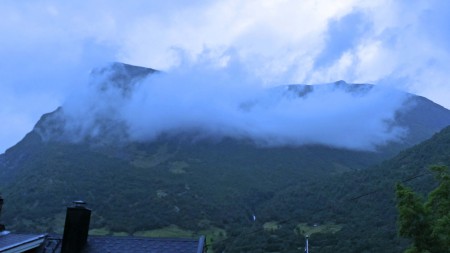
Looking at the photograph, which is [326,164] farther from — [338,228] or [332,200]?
[338,228]

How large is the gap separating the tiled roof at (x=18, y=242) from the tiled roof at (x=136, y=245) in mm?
417

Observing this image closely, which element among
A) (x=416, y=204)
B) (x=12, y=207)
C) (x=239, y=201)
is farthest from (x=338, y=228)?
(x=12, y=207)

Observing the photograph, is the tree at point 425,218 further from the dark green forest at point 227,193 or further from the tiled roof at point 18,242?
the dark green forest at point 227,193

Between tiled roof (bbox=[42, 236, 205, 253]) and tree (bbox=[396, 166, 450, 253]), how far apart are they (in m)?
8.42

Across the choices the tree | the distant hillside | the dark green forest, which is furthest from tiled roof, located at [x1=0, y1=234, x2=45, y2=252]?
the dark green forest

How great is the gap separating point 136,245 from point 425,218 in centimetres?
1095

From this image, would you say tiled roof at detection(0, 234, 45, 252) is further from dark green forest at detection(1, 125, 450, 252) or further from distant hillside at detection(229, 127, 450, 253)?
dark green forest at detection(1, 125, 450, 252)

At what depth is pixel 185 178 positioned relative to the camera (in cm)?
10050

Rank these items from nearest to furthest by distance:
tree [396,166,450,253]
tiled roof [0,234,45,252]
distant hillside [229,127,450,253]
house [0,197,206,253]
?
tiled roof [0,234,45,252]
house [0,197,206,253]
tree [396,166,450,253]
distant hillside [229,127,450,253]

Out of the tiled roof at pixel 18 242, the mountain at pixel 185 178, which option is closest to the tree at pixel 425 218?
the tiled roof at pixel 18 242

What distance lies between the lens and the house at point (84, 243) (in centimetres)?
1627

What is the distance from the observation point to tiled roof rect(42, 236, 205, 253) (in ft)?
53.4

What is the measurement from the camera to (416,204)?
20375 mm

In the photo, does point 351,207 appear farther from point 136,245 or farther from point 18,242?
point 18,242
